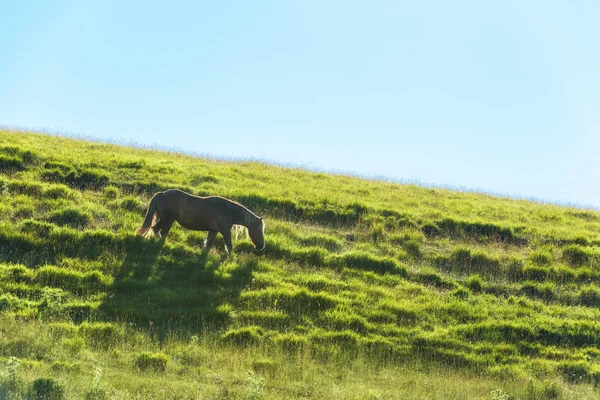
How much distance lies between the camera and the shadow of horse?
47.8 feet

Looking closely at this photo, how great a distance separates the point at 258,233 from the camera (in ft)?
64.2

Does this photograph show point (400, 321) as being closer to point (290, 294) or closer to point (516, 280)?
point (290, 294)

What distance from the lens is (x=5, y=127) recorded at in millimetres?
33375

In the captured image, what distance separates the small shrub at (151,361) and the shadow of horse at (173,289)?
1.32 m

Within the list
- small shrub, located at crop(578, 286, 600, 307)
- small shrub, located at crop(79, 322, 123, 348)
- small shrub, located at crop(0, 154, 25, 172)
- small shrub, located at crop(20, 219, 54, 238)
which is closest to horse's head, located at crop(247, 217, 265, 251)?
small shrub, located at crop(20, 219, 54, 238)

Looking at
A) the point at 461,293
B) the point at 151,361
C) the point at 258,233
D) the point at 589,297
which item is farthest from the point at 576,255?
the point at 151,361

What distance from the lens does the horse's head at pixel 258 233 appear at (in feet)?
64.1

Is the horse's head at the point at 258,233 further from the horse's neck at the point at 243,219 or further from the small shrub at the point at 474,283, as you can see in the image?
the small shrub at the point at 474,283

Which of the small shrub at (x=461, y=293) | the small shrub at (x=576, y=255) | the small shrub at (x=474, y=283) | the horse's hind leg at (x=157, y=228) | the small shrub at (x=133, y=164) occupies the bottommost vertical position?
the small shrub at (x=461, y=293)

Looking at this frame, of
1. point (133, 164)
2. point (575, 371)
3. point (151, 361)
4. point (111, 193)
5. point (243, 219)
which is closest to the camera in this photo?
point (151, 361)

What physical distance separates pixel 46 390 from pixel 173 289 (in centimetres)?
650

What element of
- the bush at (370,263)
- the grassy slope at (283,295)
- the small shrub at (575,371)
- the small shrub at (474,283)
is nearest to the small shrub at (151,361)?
the grassy slope at (283,295)

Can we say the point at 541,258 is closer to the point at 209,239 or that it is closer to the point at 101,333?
the point at 209,239

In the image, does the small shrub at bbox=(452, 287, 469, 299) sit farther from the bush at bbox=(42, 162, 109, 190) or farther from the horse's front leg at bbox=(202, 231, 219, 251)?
the bush at bbox=(42, 162, 109, 190)
